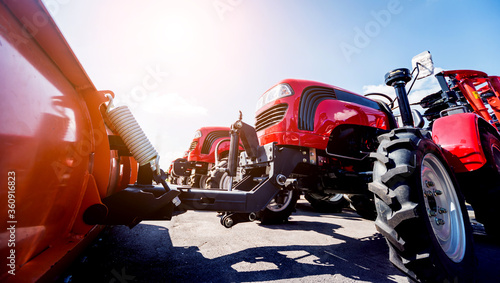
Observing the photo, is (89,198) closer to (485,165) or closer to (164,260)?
(164,260)

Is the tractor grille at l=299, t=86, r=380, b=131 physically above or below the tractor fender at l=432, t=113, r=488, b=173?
above

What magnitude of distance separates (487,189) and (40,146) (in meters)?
4.28

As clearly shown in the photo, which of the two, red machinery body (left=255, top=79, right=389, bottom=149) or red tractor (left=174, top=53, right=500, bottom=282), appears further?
red machinery body (left=255, top=79, right=389, bottom=149)

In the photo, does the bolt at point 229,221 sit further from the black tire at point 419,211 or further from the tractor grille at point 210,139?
the tractor grille at point 210,139

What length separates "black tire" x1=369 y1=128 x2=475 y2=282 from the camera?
1.47m

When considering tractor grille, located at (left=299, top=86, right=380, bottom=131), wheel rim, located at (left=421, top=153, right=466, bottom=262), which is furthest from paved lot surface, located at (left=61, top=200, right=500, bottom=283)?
tractor grille, located at (left=299, top=86, right=380, bottom=131)

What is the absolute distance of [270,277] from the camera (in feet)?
5.78

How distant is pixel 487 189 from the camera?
104 inches

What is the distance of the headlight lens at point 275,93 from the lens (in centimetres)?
257

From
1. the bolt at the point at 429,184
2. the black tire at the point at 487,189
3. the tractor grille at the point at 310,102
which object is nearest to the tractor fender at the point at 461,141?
the black tire at the point at 487,189

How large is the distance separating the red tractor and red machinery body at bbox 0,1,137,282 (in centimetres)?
69

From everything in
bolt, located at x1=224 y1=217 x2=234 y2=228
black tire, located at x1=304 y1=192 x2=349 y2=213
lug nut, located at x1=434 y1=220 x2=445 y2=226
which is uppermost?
lug nut, located at x1=434 y1=220 x2=445 y2=226

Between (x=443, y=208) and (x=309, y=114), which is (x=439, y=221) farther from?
(x=309, y=114)

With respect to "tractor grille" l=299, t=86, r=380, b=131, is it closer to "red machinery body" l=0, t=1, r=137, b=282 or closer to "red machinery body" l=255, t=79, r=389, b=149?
"red machinery body" l=255, t=79, r=389, b=149
